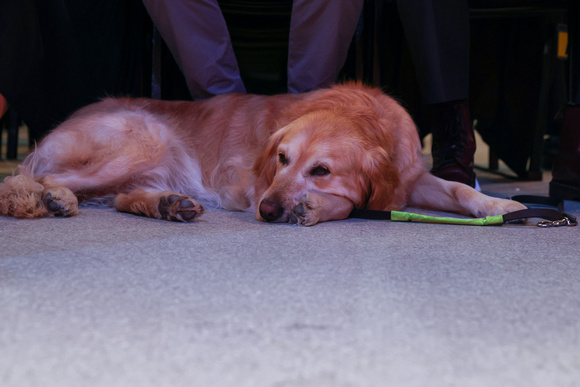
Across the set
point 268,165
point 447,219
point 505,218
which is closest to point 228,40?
point 268,165

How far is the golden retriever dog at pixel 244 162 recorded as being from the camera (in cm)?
174

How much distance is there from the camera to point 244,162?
7.45 ft

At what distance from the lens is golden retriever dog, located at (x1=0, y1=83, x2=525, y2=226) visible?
5.71 feet

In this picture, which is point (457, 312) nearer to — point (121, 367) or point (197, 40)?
point (121, 367)

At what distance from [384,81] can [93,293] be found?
258cm

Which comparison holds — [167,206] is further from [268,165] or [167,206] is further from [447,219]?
[447,219]

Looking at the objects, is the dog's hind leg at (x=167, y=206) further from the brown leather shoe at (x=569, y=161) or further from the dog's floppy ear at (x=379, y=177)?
the brown leather shoe at (x=569, y=161)

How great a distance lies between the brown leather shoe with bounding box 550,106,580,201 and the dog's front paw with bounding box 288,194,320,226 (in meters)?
1.34

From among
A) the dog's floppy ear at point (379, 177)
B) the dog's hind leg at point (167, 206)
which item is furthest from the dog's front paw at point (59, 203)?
the dog's floppy ear at point (379, 177)

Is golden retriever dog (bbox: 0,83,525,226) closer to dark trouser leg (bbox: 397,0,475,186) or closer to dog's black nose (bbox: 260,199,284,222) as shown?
dog's black nose (bbox: 260,199,284,222)

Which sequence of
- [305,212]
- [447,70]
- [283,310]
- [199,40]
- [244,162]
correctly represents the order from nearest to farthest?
[283,310] → [305,212] → [244,162] → [447,70] → [199,40]

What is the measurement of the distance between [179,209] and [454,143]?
1.43 meters

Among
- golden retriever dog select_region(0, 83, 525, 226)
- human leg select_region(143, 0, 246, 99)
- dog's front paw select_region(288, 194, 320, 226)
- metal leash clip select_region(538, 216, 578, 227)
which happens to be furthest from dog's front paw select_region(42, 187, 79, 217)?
metal leash clip select_region(538, 216, 578, 227)

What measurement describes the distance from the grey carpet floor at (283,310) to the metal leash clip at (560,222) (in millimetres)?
229
